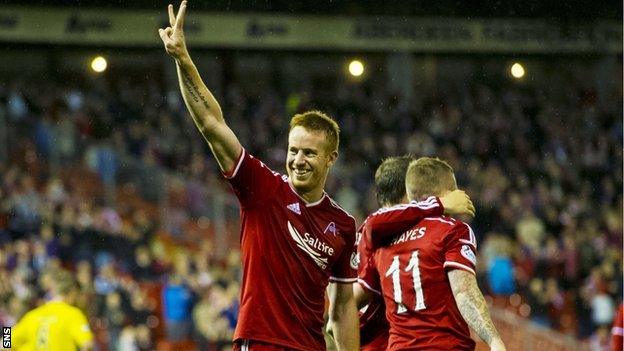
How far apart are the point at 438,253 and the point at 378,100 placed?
20728mm

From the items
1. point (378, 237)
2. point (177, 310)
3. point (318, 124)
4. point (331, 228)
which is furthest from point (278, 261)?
point (177, 310)

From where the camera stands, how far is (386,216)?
5.45m

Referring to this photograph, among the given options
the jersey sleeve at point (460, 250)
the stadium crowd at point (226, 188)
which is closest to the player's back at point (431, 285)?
the jersey sleeve at point (460, 250)

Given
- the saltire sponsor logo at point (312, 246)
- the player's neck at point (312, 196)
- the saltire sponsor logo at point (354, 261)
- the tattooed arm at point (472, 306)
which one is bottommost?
the tattooed arm at point (472, 306)

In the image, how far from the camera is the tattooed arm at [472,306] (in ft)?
16.7

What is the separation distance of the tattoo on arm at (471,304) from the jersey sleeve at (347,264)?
437mm

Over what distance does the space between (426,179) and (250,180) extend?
44.3 inches

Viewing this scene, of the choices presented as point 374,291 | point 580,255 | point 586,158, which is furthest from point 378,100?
point 374,291

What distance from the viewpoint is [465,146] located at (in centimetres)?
2362

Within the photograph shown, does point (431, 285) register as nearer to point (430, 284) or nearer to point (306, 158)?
point (430, 284)

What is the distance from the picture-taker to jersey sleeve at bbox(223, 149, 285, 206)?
464 cm

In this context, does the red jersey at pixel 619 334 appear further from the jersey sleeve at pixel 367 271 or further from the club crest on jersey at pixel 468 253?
the club crest on jersey at pixel 468 253

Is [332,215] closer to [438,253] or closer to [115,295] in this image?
[438,253]

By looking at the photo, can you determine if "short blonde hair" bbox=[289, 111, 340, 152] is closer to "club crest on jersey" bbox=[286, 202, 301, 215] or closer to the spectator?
"club crest on jersey" bbox=[286, 202, 301, 215]
